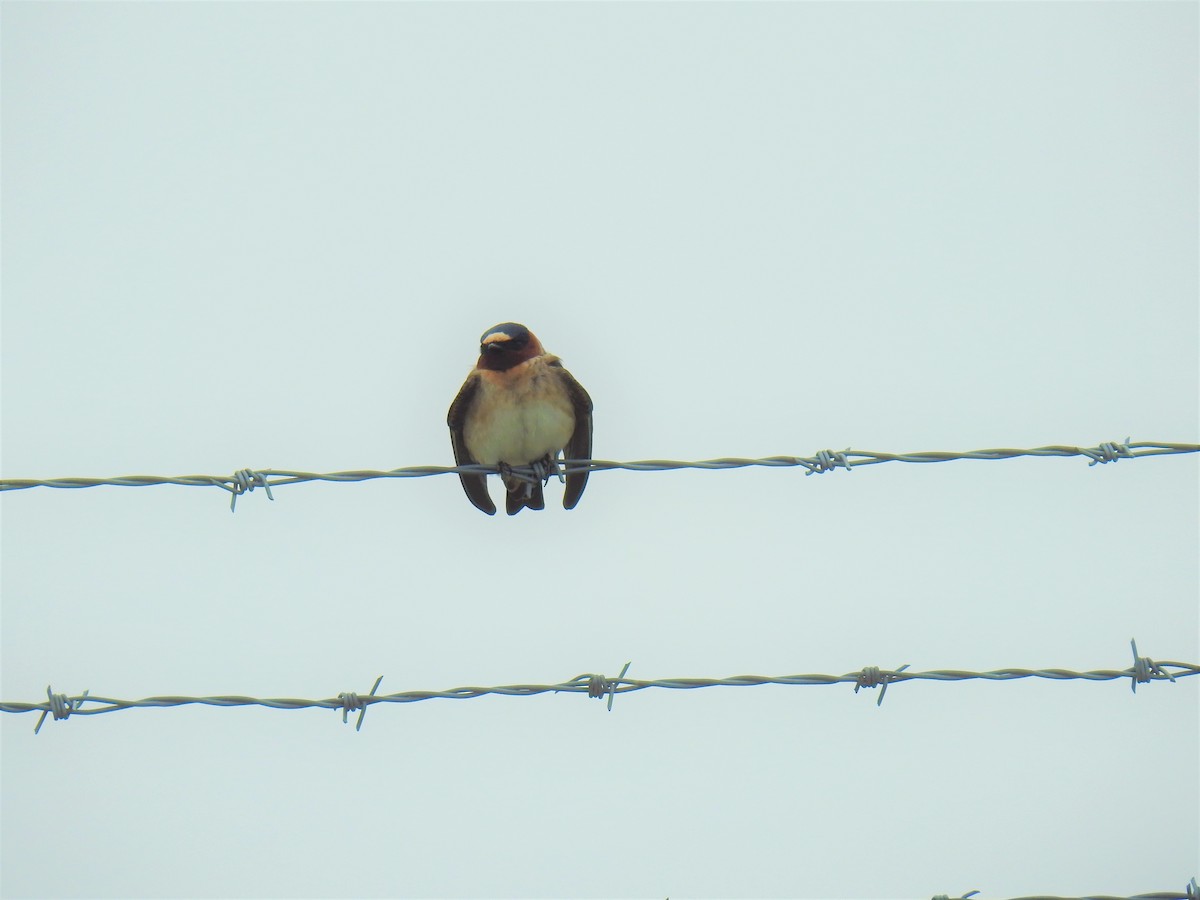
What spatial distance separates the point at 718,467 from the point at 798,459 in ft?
0.95

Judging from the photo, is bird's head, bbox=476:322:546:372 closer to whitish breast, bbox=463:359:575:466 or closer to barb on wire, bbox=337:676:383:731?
whitish breast, bbox=463:359:575:466

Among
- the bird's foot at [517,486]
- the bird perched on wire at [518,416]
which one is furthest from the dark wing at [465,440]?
the bird's foot at [517,486]

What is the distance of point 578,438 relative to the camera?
811 cm

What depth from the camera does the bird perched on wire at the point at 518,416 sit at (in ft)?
25.2

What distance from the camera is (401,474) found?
5152 mm

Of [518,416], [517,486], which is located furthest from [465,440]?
[518,416]

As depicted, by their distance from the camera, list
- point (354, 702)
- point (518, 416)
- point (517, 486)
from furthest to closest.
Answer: point (517, 486), point (518, 416), point (354, 702)

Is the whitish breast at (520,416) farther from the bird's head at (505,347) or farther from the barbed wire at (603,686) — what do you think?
the barbed wire at (603,686)

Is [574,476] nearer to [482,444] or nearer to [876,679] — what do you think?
[482,444]

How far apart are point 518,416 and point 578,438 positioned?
57 centimetres

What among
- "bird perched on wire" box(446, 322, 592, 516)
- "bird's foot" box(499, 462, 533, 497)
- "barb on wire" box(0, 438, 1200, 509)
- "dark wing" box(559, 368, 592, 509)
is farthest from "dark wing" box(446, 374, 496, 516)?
"barb on wire" box(0, 438, 1200, 509)

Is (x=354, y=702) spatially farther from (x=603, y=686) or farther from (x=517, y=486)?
(x=517, y=486)

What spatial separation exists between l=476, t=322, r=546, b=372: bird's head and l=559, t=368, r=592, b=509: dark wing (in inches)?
10.2

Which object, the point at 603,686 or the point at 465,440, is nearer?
the point at 603,686
